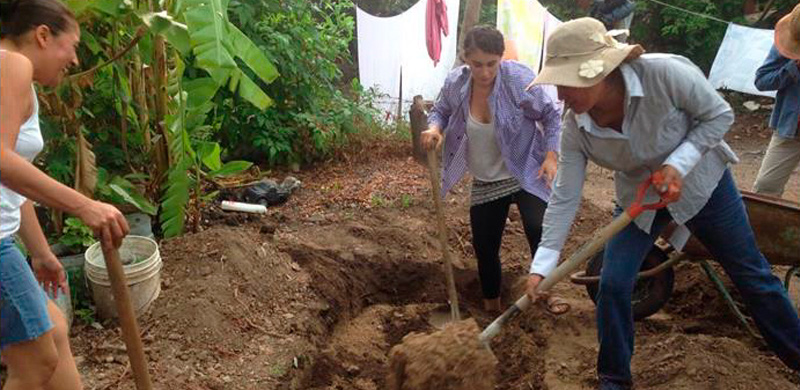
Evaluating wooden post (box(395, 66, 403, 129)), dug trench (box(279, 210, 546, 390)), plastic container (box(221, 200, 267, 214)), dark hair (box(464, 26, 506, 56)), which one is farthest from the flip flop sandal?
wooden post (box(395, 66, 403, 129))

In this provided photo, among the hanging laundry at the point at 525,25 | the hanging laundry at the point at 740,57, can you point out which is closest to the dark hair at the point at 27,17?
the hanging laundry at the point at 525,25

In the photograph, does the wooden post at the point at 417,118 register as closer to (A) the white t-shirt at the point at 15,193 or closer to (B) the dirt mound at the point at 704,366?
(B) the dirt mound at the point at 704,366

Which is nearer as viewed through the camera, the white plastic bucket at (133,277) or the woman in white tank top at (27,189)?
the woman in white tank top at (27,189)

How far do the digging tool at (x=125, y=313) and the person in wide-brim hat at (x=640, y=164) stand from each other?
1513 millimetres

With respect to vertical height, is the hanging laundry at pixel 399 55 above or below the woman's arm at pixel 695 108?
below

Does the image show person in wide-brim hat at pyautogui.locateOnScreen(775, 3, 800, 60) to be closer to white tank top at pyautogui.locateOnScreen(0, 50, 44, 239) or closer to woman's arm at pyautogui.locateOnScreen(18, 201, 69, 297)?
white tank top at pyautogui.locateOnScreen(0, 50, 44, 239)

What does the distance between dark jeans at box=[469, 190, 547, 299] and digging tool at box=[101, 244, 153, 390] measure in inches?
86.5

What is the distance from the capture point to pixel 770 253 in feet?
11.6

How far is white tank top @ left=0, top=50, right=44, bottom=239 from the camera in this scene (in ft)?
7.11

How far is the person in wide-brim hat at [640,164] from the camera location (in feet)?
8.39

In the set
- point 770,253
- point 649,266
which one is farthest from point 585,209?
point 770,253

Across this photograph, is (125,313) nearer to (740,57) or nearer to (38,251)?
(38,251)

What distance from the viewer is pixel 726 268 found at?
293 cm

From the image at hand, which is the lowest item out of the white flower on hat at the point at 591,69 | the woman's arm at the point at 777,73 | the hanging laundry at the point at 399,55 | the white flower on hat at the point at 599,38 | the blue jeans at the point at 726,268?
the hanging laundry at the point at 399,55
